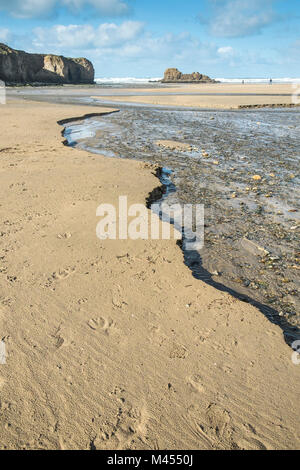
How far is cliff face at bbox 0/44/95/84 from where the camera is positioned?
68562mm

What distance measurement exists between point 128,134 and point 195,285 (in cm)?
1107

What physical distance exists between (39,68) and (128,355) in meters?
96.2

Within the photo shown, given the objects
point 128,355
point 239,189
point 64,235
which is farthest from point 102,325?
point 239,189

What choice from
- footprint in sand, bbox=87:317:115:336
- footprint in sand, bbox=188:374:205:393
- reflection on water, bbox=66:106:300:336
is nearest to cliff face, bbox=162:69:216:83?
reflection on water, bbox=66:106:300:336

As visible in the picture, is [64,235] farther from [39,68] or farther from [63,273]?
[39,68]

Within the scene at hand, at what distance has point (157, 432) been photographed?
205 cm

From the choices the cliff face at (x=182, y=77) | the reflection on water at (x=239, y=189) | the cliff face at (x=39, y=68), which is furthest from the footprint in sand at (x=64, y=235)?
the cliff face at (x=182, y=77)

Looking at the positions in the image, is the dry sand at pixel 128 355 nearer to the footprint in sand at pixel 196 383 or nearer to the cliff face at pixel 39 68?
the footprint in sand at pixel 196 383

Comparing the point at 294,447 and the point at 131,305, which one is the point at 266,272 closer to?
the point at 131,305

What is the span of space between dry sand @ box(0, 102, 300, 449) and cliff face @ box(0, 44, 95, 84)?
7868 centimetres

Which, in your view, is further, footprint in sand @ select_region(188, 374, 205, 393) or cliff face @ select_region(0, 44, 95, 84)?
cliff face @ select_region(0, 44, 95, 84)

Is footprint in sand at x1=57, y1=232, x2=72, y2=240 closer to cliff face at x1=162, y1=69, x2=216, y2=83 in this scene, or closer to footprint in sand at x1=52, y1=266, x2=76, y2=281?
footprint in sand at x1=52, y1=266, x2=76, y2=281

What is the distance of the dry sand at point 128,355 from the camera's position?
6.81ft

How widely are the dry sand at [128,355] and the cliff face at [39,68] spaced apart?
78.7 m
